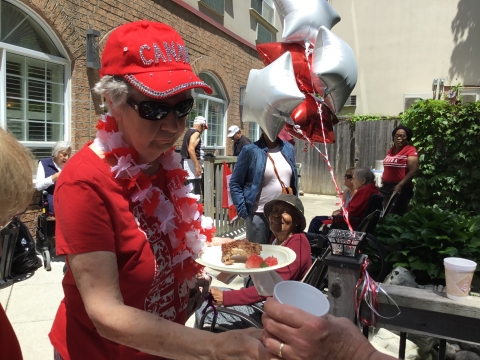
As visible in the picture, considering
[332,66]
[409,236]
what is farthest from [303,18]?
[409,236]

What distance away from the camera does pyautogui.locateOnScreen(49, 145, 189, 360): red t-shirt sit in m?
1.10

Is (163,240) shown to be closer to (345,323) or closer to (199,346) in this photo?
(199,346)

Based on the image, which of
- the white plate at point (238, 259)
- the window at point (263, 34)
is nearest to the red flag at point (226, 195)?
the white plate at point (238, 259)

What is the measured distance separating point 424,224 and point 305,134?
1.44 m

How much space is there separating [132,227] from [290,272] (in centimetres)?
171

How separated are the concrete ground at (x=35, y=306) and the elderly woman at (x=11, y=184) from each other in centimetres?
231

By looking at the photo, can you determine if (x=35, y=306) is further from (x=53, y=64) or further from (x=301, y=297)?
(x=301, y=297)

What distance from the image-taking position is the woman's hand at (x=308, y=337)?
880 millimetres

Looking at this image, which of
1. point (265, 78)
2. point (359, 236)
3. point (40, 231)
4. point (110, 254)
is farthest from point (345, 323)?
point (40, 231)

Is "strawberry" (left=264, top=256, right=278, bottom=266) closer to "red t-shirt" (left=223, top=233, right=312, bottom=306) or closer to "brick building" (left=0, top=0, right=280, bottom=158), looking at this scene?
"red t-shirt" (left=223, top=233, right=312, bottom=306)

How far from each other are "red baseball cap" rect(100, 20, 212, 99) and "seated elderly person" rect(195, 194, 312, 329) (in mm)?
1766

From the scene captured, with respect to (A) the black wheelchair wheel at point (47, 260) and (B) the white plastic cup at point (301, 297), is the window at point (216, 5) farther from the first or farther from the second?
(B) the white plastic cup at point (301, 297)

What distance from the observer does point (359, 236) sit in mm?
2203

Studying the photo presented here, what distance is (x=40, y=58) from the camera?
5.45 meters
